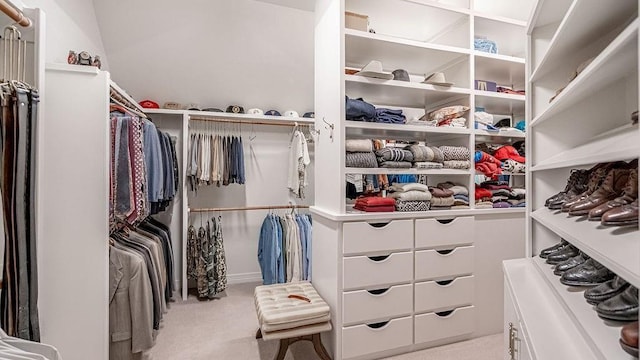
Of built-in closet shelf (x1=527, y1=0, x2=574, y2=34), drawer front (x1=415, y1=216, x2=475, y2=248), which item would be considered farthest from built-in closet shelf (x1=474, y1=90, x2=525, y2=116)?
drawer front (x1=415, y1=216, x2=475, y2=248)

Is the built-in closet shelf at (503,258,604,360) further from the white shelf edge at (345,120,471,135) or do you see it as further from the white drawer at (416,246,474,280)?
the white shelf edge at (345,120,471,135)

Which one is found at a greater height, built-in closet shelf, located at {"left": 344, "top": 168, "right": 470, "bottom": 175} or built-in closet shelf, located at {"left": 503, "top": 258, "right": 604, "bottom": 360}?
built-in closet shelf, located at {"left": 344, "top": 168, "right": 470, "bottom": 175}

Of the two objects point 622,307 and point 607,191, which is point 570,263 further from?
point 622,307

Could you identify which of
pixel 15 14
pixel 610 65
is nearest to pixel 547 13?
pixel 610 65

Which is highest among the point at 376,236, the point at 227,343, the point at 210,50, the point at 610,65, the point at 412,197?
the point at 210,50

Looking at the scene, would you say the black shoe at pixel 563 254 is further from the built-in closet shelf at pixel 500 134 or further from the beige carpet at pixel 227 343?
the built-in closet shelf at pixel 500 134

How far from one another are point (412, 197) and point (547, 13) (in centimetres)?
123

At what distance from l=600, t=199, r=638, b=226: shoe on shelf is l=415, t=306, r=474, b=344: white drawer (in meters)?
1.61

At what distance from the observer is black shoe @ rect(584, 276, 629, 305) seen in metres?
0.84

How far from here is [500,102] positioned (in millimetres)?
2701

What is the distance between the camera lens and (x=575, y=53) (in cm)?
147

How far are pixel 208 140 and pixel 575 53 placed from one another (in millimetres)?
2964

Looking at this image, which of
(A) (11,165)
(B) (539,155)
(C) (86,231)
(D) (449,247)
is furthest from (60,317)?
(B) (539,155)

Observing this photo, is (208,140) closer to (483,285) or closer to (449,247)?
(449,247)
